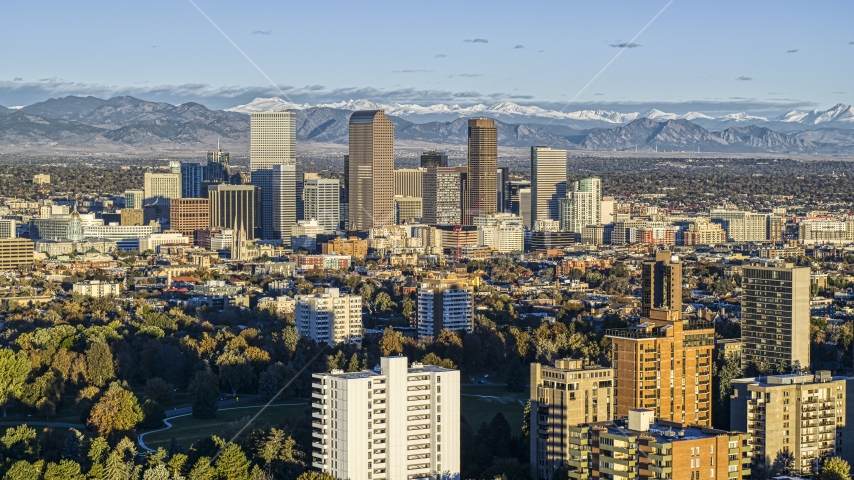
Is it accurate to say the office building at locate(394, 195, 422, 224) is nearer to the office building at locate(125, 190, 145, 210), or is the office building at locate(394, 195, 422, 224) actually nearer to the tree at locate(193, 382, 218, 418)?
the office building at locate(125, 190, 145, 210)

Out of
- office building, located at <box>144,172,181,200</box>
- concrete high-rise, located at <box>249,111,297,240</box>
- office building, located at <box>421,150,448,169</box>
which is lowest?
office building, located at <box>144,172,181,200</box>

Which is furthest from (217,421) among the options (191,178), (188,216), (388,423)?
(191,178)

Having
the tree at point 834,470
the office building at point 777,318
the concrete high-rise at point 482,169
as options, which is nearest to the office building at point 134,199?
the concrete high-rise at point 482,169

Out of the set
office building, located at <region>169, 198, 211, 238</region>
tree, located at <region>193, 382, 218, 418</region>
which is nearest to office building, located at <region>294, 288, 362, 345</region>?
tree, located at <region>193, 382, 218, 418</region>

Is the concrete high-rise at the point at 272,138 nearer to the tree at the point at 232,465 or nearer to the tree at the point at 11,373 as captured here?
the tree at the point at 11,373

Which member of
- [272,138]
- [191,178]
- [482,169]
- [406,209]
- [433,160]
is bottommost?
[406,209]

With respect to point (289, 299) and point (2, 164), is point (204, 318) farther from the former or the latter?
point (2, 164)

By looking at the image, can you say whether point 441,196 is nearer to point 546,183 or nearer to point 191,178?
point 546,183
